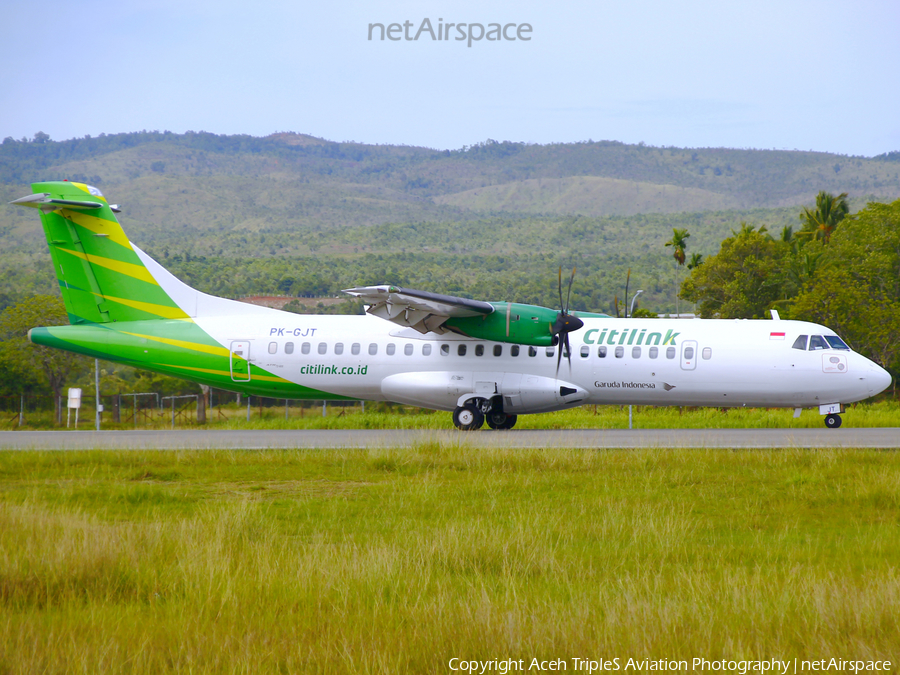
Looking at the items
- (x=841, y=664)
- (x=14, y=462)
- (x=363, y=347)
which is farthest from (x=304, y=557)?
(x=363, y=347)

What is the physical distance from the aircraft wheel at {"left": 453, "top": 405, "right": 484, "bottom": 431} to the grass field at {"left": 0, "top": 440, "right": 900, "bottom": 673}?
8.76 meters

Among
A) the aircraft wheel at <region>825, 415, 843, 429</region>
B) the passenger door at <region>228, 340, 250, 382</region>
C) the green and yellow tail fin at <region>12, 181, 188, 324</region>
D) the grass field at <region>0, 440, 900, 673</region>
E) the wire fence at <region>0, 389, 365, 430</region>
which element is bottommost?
the wire fence at <region>0, 389, 365, 430</region>

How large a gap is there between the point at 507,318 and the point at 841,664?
16.3 meters

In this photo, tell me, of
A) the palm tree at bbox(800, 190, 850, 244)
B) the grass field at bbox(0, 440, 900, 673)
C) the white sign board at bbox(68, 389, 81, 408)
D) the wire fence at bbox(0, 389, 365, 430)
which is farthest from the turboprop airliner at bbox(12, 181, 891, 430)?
the palm tree at bbox(800, 190, 850, 244)

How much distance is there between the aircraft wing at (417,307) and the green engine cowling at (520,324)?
0.28m

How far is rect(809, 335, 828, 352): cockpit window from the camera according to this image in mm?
21609

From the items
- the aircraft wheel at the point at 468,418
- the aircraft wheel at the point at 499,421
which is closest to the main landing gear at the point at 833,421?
the aircraft wheel at the point at 499,421

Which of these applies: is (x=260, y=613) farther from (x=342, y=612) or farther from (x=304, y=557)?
(x=304, y=557)

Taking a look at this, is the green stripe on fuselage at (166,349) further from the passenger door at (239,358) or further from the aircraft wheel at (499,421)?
the aircraft wheel at (499,421)

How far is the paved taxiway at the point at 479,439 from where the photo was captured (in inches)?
703

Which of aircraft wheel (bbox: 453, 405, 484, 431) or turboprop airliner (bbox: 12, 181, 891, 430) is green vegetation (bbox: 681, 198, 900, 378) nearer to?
turboprop airliner (bbox: 12, 181, 891, 430)

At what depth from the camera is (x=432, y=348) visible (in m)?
23.2

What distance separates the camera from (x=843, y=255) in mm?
46469

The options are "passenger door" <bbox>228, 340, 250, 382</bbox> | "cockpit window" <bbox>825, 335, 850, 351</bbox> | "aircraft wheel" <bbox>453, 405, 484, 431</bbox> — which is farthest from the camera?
"passenger door" <bbox>228, 340, 250, 382</bbox>
